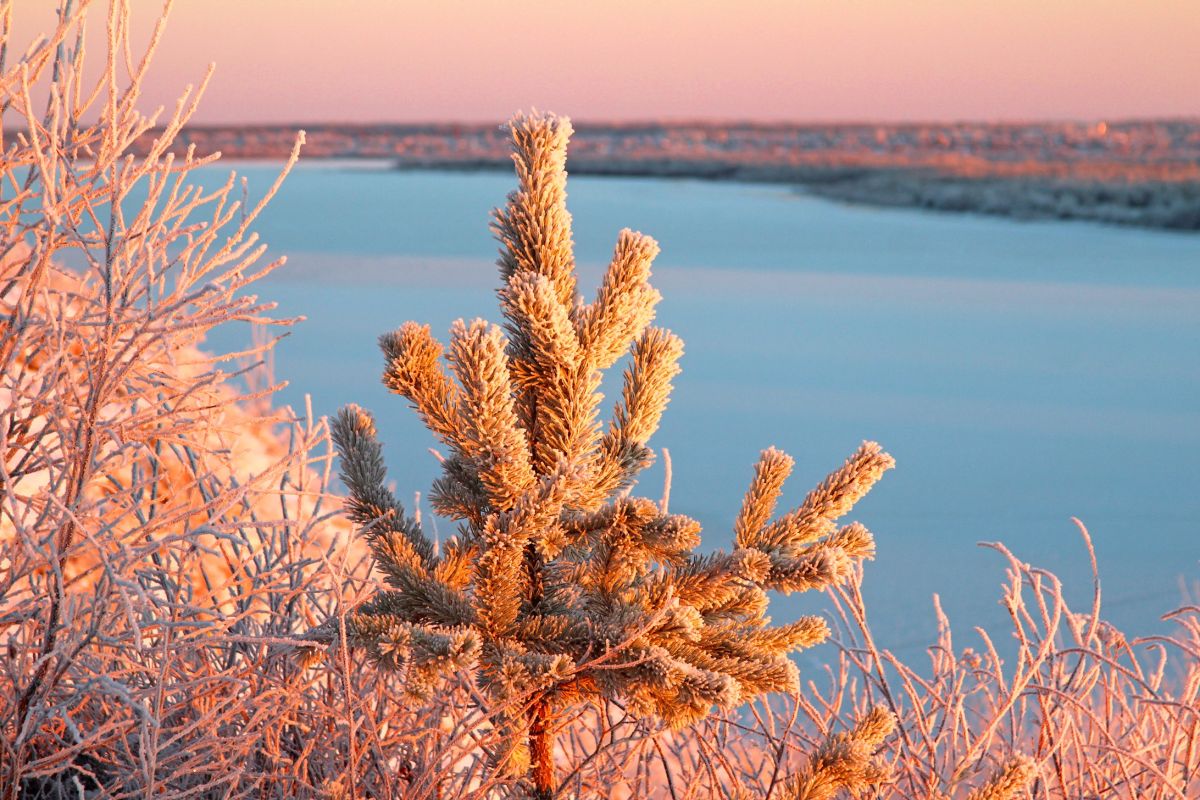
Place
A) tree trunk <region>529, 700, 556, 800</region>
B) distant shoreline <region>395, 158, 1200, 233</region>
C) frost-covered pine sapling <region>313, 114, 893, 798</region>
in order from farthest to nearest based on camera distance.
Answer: distant shoreline <region>395, 158, 1200, 233</region> → tree trunk <region>529, 700, 556, 800</region> → frost-covered pine sapling <region>313, 114, 893, 798</region>

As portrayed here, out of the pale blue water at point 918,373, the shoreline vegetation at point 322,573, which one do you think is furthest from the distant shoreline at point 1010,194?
the shoreline vegetation at point 322,573

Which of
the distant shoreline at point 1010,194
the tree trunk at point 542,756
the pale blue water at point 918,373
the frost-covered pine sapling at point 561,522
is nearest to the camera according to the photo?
the frost-covered pine sapling at point 561,522

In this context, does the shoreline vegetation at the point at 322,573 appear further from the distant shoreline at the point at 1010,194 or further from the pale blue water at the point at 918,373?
the distant shoreline at the point at 1010,194

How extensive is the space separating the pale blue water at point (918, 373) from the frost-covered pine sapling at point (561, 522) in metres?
3.85

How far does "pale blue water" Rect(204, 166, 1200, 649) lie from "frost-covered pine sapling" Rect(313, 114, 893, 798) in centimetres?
385

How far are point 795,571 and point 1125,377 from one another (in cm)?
1062

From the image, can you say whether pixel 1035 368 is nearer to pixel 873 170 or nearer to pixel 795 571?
pixel 795 571

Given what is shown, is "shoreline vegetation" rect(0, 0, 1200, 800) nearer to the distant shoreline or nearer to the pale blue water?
Result: the pale blue water

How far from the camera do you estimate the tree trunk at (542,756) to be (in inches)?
74.2

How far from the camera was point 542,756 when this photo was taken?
1908 mm

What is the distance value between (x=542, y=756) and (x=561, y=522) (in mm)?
386

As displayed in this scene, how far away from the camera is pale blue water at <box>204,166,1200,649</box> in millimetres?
7262

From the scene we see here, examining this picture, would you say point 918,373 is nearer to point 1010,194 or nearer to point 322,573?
point 322,573

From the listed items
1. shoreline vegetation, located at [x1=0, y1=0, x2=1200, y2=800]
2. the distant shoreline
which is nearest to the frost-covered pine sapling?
shoreline vegetation, located at [x1=0, y1=0, x2=1200, y2=800]
